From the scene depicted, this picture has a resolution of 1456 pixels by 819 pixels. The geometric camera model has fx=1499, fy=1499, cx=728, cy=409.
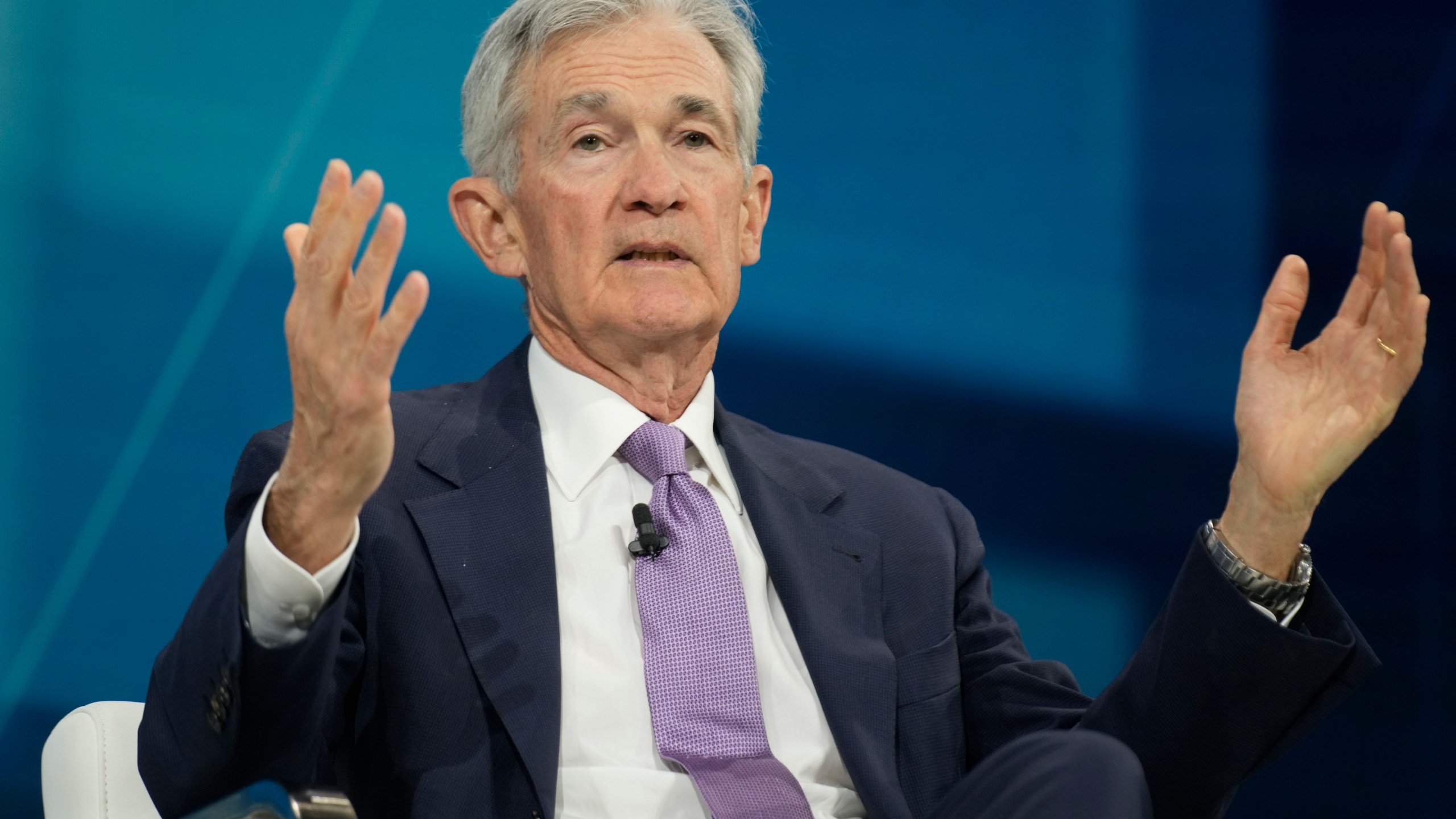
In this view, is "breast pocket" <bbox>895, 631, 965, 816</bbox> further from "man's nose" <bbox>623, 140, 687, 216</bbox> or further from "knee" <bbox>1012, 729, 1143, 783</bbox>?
"man's nose" <bbox>623, 140, 687, 216</bbox>

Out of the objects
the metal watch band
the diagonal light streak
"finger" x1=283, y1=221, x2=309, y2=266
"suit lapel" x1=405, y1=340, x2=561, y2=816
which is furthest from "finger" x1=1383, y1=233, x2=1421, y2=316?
the diagonal light streak

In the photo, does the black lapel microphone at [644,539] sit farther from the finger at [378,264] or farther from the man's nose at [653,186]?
the finger at [378,264]

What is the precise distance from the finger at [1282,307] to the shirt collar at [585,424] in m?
0.69

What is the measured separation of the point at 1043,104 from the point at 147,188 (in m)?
1.63

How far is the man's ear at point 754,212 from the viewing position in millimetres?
2211

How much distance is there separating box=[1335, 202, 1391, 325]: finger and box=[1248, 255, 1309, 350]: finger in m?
0.05

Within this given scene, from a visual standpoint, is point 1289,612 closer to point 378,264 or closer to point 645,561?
point 645,561

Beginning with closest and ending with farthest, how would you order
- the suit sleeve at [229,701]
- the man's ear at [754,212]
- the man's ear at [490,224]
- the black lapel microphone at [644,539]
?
the suit sleeve at [229,701]
the black lapel microphone at [644,539]
the man's ear at [490,224]
the man's ear at [754,212]

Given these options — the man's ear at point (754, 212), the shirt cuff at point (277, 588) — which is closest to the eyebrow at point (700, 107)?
the man's ear at point (754, 212)

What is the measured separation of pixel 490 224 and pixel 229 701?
916 mm

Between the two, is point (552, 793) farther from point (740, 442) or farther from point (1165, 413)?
point (1165, 413)

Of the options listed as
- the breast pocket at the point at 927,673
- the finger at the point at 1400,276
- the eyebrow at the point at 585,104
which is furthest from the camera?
the eyebrow at the point at 585,104

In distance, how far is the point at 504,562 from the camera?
1.73 metres

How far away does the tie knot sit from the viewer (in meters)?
1.88
